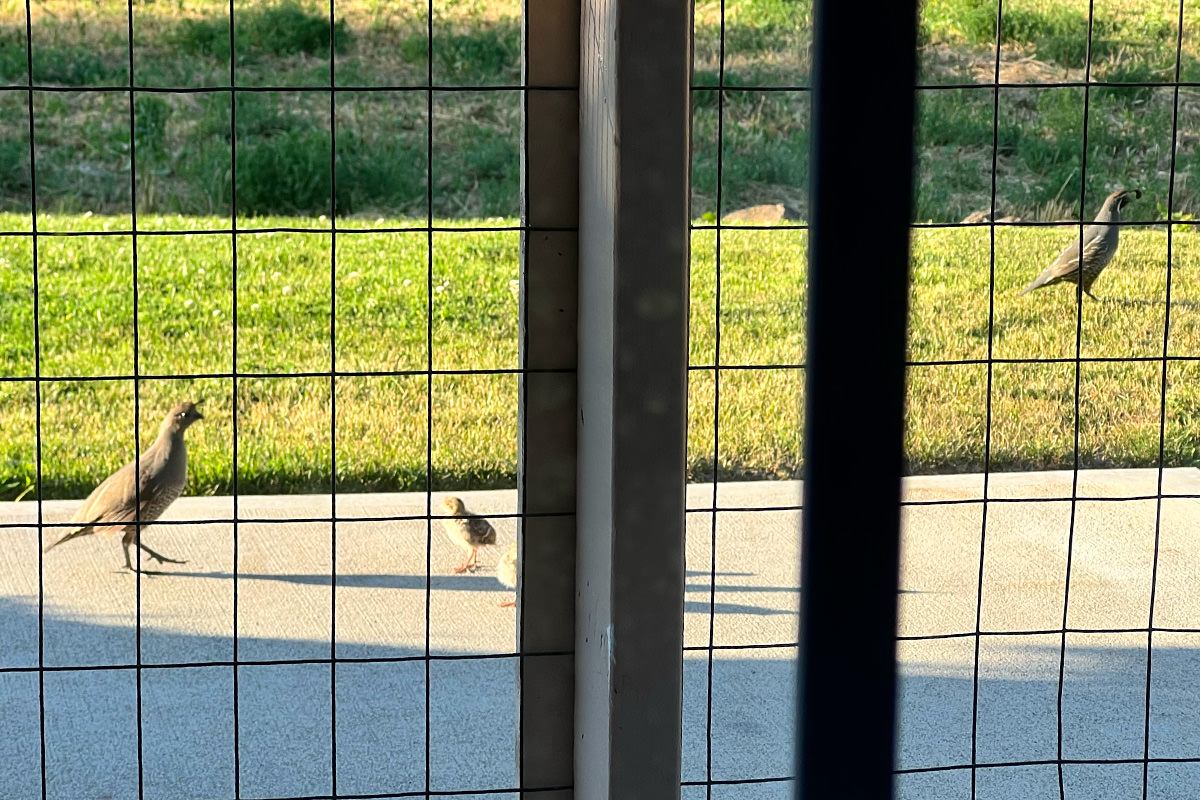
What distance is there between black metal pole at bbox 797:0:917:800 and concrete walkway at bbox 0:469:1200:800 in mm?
2332

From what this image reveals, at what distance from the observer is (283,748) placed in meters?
3.20

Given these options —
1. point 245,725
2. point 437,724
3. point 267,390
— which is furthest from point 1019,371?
point 245,725

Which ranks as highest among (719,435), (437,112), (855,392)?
(437,112)

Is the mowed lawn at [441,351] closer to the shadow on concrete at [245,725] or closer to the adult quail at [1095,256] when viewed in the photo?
the adult quail at [1095,256]

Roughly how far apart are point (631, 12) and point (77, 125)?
543cm

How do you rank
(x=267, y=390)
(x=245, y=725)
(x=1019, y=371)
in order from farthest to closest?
(x=1019, y=371) < (x=267, y=390) < (x=245, y=725)

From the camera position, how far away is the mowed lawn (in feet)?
15.7

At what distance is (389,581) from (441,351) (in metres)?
1.51

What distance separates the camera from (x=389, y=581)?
12.8 feet

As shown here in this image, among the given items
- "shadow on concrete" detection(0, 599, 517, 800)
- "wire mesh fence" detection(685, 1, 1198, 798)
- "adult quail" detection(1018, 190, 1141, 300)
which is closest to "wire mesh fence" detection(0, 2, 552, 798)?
"shadow on concrete" detection(0, 599, 517, 800)

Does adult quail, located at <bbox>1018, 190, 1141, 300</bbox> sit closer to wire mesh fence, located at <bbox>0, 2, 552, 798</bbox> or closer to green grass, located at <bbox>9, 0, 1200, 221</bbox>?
green grass, located at <bbox>9, 0, 1200, 221</bbox>

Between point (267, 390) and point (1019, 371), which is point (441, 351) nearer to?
point (267, 390)

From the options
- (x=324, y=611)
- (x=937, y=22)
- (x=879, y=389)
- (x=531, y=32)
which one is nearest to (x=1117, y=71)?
(x=937, y=22)

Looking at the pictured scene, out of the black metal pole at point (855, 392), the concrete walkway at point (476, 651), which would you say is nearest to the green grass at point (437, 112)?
the concrete walkway at point (476, 651)
